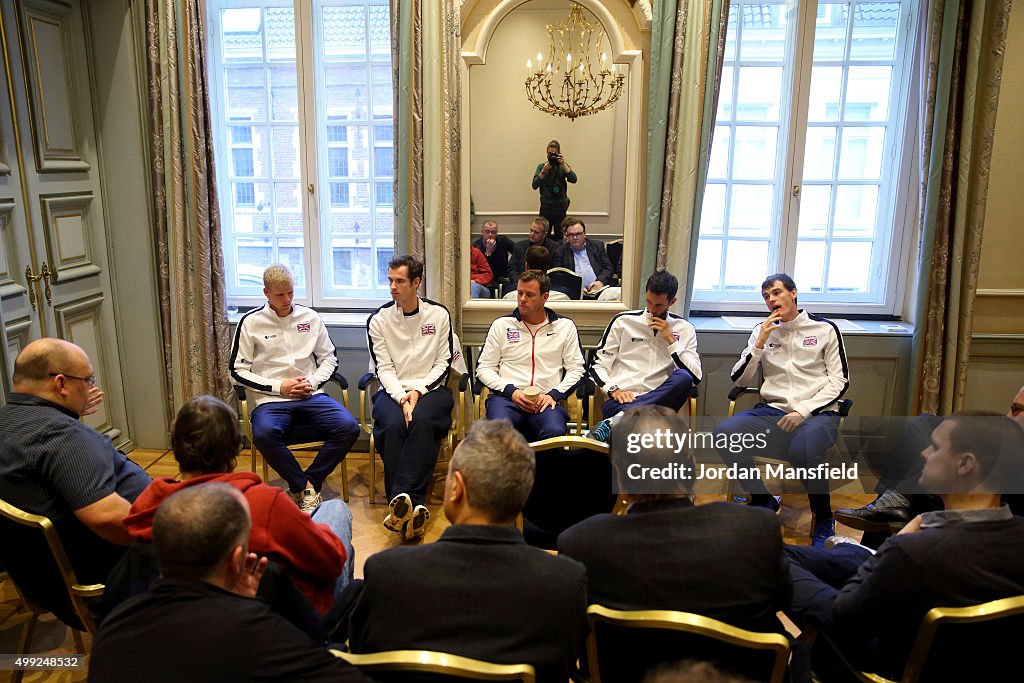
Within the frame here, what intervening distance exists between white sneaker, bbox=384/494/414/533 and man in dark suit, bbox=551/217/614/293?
1.73m

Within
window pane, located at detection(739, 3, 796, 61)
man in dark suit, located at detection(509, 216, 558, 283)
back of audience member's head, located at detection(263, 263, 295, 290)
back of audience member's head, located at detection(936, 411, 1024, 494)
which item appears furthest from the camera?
man in dark suit, located at detection(509, 216, 558, 283)

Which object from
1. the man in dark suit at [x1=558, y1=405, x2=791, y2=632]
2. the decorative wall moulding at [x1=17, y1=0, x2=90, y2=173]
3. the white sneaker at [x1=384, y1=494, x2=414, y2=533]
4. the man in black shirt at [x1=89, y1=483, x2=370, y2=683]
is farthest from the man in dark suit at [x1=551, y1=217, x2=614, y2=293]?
the man in black shirt at [x1=89, y1=483, x2=370, y2=683]

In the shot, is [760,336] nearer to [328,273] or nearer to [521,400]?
[521,400]

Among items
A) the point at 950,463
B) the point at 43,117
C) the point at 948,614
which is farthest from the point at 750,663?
the point at 43,117

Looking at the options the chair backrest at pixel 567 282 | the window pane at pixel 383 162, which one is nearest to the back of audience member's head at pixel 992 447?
the chair backrest at pixel 567 282

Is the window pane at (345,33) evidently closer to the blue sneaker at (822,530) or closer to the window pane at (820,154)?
the window pane at (820,154)

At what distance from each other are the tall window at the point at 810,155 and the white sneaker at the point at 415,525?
223 centimetres

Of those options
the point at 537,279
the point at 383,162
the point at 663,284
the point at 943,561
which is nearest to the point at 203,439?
the point at 943,561

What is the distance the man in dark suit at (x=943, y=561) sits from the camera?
5.38ft

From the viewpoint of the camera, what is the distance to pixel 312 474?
146 inches

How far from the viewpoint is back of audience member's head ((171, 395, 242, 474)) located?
6.29 feet

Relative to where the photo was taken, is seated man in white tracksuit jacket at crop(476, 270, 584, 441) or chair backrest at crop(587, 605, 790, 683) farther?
seated man in white tracksuit jacket at crop(476, 270, 584, 441)

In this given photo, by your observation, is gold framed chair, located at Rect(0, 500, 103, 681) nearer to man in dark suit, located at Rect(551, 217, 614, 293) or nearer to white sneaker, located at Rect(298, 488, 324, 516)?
white sneaker, located at Rect(298, 488, 324, 516)

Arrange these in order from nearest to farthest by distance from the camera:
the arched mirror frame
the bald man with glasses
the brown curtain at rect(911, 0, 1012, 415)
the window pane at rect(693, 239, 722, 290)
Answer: the bald man with glasses
the brown curtain at rect(911, 0, 1012, 415)
the arched mirror frame
the window pane at rect(693, 239, 722, 290)
